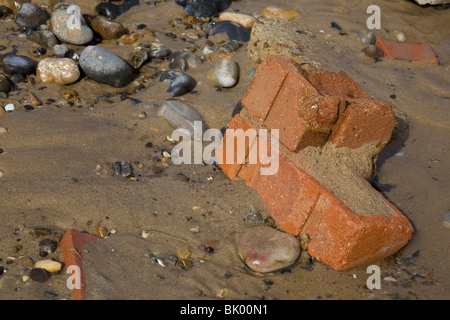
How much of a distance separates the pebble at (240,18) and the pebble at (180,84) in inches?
46.3

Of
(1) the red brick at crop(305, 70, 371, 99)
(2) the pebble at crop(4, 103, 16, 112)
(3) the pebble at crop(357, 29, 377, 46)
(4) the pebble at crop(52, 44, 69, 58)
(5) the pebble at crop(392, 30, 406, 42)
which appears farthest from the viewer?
(5) the pebble at crop(392, 30, 406, 42)

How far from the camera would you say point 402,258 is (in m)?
3.46

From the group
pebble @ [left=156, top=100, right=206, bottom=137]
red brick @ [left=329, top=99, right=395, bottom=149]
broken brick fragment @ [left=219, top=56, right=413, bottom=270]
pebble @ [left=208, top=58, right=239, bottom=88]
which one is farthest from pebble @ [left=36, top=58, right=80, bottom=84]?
red brick @ [left=329, top=99, right=395, bottom=149]

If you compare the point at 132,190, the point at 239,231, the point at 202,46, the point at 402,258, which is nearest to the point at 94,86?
the point at 202,46

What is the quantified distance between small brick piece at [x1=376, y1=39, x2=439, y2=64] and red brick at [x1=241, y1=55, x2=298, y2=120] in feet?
7.58

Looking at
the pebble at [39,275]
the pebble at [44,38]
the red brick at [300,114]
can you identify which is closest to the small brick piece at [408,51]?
the red brick at [300,114]

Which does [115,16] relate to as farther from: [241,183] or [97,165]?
[241,183]

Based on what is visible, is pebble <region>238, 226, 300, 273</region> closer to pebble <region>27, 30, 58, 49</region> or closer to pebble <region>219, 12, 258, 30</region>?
pebble <region>219, 12, 258, 30</region>

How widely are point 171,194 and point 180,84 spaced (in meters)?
1.49

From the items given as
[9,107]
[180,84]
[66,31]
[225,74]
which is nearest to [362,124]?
[225,74]

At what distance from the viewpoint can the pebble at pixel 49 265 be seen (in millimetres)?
3119

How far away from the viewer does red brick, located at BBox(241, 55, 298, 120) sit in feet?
11.6

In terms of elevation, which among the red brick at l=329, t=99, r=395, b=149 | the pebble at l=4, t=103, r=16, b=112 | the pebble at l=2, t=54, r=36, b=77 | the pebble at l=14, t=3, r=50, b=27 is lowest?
the pebble at l=4, t=103, r=16, b=112

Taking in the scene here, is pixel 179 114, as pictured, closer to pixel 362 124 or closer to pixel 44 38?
pixel 362 124
